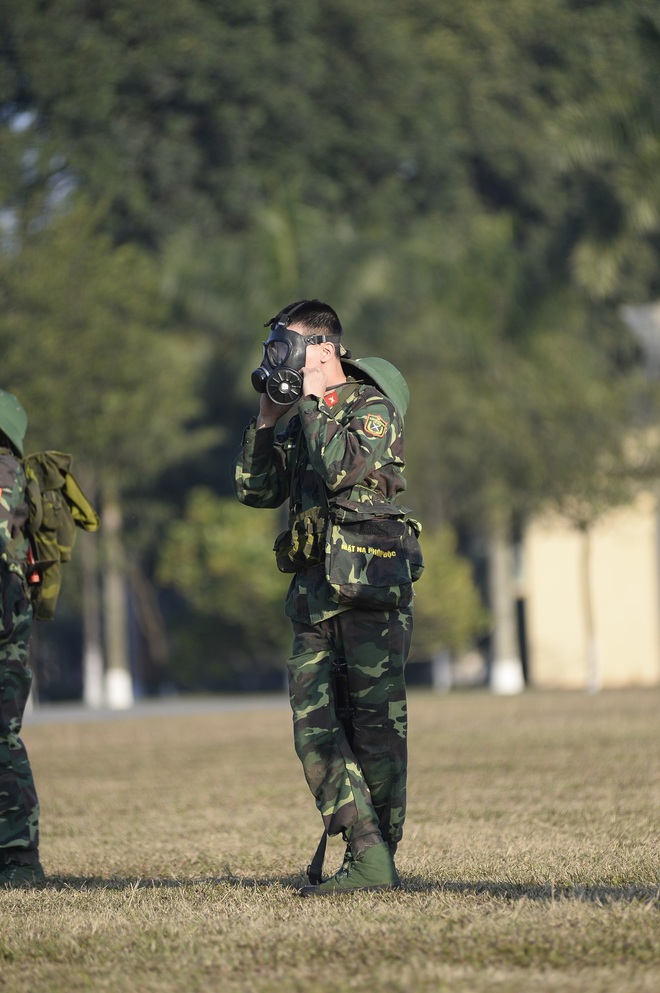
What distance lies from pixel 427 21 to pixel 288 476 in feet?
141

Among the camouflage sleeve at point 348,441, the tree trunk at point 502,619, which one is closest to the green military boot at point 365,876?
the camouflage sleeve at point 348,441

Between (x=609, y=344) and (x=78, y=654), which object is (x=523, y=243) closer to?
(x=609, y=344)

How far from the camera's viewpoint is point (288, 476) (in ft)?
19.7

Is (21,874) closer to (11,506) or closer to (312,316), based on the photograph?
(11,506)

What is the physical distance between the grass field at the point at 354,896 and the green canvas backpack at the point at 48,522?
1185 millimetres

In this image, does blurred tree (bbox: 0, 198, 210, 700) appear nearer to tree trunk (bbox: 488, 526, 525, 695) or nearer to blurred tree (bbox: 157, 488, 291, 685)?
blurred tree (bbox: 157, 488, 291, 685)

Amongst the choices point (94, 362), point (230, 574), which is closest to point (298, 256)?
point (94, 362)

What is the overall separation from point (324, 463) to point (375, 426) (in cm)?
26

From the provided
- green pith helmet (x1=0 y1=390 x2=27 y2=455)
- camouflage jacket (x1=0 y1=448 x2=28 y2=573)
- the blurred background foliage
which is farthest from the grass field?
the blurred background foliage

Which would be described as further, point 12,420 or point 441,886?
point 12,420

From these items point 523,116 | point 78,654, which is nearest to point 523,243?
point 523,116

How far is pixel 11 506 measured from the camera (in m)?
6.80

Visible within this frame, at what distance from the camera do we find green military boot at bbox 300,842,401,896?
561 centimetres

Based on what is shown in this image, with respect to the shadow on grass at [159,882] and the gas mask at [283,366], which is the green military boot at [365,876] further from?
the gas mask at [283,366]
